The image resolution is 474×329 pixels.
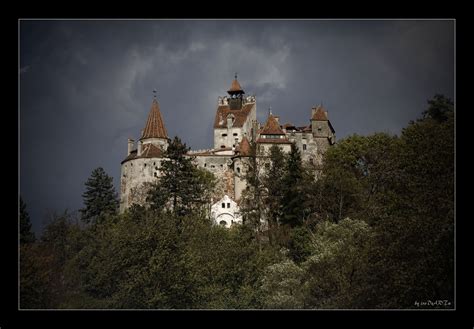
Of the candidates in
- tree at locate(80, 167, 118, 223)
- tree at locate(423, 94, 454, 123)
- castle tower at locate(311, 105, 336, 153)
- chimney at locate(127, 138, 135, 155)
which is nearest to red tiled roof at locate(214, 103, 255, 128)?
castle tower at locate(311, 105, 336, 153)

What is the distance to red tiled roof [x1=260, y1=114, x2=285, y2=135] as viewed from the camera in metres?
65.9

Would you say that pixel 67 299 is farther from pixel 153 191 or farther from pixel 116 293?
pixel 153 191

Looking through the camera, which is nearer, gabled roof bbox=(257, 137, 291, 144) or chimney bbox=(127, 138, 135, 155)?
gabled roof bbox=(257, 137, 291, 144)

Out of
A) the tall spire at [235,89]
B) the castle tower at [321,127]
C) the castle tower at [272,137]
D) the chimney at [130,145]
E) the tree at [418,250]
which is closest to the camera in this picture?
the tree at [418,250]

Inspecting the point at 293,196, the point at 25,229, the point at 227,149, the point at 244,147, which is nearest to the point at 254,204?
the point at 293,196

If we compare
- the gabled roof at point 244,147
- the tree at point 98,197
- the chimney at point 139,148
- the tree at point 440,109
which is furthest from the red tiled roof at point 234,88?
the tree at point 440,109

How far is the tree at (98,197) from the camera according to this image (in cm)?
5425

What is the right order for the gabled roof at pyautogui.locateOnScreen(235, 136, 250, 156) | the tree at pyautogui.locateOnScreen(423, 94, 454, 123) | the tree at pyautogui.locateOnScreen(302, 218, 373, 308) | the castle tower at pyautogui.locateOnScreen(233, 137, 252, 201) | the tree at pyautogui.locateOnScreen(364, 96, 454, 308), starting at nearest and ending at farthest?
the tree at pyautogui.locateOnScreen(364, 96, 454, 308), the tree at pyautogui.locateOnScreen(302, 218, 373, 308), the tree at pyautogui.locateOnScreen(423, 94, 454, 123), the castle tower at pyautogui.locateOnScreen(233, 137, 252, 201), the gabled roof at pyautogui.locateOnScreen(235, 136, 250, 156)

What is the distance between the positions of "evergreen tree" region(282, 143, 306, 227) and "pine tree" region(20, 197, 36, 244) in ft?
47.2

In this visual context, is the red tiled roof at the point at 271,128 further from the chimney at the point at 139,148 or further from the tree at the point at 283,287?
the tree at the point at 283,287

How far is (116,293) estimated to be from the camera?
3403 centimetres

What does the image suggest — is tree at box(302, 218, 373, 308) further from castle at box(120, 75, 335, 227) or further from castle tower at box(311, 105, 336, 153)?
castle tower at box(311, 105, 336, 153)

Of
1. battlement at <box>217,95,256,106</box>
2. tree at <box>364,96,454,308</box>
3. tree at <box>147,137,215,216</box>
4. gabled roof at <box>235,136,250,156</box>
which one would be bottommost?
tree at <box>364,96,454,308</box>

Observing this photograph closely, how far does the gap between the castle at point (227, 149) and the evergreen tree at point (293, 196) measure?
14.8m
